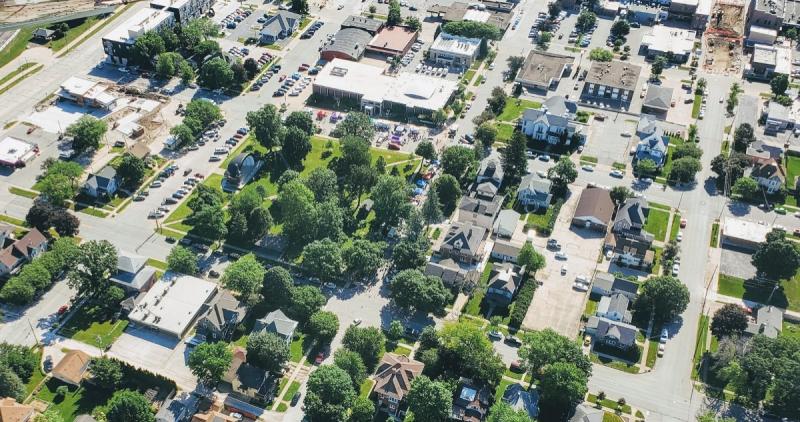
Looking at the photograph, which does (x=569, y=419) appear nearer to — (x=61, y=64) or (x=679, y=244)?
(x=679, y=244)

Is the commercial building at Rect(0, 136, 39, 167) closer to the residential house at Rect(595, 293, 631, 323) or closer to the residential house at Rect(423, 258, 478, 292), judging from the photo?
the residential house at Rect(423, 258, 478, 292)

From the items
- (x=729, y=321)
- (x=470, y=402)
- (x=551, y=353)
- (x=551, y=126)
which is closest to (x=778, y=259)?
(x=729, y=321)

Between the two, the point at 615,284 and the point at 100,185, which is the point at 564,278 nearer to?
the point at 615,284

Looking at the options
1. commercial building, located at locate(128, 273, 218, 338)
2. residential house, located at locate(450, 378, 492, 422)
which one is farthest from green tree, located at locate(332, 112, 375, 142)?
residential house, located at locate(450, 378, 492, 422)

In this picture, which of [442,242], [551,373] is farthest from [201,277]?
[551,373]

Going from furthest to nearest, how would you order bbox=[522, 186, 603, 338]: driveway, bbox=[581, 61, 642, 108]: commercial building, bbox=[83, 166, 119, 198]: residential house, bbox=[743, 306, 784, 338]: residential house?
bbox=[581, 61, 642, 108]: commercial building
bbox=[83, 166, 119, 198]: residential house
bbox=[522, 186, 603, 338]: driveway
bbox=[743, 306, 784, 338]: residential house
